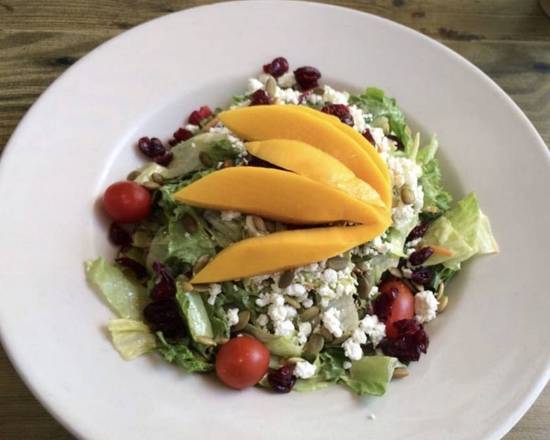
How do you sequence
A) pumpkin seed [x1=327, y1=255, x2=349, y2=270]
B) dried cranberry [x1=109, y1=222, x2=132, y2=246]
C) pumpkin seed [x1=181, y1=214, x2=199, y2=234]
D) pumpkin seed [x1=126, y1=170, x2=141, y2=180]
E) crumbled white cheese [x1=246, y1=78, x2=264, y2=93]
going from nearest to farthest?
1. pumpkin seed [x1=327, y1=255, x2=349, y2=270]
2. pumpkin seed [x1=181, y1=214, x2=199, y2=234]
3. dried cranberry [x1=109, y1=222, x2=132, y2=246]
4. pumpkin seed [x1=126, y1=170, x2=141, y2=180]
5. crumbled white cheese [x1=246, y1=78, x2=264, y2=93]

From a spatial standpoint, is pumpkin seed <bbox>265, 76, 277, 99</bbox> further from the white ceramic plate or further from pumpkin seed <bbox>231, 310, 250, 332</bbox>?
pumpkin seed <bbox>231, 310, 250, 332</bbox>

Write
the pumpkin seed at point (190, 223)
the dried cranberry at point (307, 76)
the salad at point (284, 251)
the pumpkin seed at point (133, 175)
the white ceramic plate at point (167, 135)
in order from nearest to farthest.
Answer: the white ceramic plate at point (167, 135)
the salad at point (284, 251)
the pumpkin seed at point (190, 223)
the pumpkin seed at point (133, 175)
the dried cranberry at point (307, 76)

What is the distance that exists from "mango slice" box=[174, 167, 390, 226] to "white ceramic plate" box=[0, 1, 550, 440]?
1.85 feet

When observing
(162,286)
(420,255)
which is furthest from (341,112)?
(162,286)

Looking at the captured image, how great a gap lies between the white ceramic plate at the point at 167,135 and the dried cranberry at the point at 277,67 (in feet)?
0.21

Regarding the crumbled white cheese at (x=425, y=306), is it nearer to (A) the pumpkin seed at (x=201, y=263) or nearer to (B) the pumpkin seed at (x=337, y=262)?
(B) the pumpkin seed at (x=337, y=262)

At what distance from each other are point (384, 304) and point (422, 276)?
213 mm

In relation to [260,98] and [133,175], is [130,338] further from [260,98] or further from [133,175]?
[260,98]

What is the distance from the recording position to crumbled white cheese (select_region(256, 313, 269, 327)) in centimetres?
251

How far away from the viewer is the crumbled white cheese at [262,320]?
2506mm

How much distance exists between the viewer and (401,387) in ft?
7.87

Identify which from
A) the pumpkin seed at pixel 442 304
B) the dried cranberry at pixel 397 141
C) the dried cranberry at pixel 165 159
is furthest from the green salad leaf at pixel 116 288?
the dried cranberry at pixel 397 141

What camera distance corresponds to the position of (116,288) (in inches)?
97.9

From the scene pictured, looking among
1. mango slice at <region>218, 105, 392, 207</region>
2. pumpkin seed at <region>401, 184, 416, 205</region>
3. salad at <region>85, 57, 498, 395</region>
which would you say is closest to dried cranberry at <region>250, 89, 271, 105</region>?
salad at <region>85, 57, 498, 395</region>
